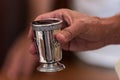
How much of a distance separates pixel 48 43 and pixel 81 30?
171 mm

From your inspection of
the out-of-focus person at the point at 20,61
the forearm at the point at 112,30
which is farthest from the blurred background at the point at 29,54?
the forearm at the point at 112,30

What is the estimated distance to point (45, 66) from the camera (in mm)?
695

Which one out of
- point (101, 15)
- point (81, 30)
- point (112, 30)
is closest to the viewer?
Answer: point (81, 30)

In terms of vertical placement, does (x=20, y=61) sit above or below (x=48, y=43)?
below

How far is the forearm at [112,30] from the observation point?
3.13 ft

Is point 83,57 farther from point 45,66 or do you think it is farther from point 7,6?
point 45,66

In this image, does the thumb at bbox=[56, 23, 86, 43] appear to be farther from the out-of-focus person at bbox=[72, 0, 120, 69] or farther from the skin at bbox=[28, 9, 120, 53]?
the out-of-focus person at bbox=[72, 0, 120, 69]

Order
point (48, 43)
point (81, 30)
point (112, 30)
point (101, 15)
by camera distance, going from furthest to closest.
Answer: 1. point (101, 15)
2. point (112, 30)
3. point (81, 30)
4. point (48, 43)

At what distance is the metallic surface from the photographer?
25.7 inches

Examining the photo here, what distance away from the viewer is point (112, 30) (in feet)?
3.18

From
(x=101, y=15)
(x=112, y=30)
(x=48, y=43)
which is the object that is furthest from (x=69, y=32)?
(x=101, y=15)

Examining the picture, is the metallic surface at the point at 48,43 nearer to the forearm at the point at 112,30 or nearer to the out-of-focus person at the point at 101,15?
the forearm at the point at 112,30

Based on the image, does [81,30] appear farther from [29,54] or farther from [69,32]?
[29,54]

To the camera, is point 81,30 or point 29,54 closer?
point 81,30
